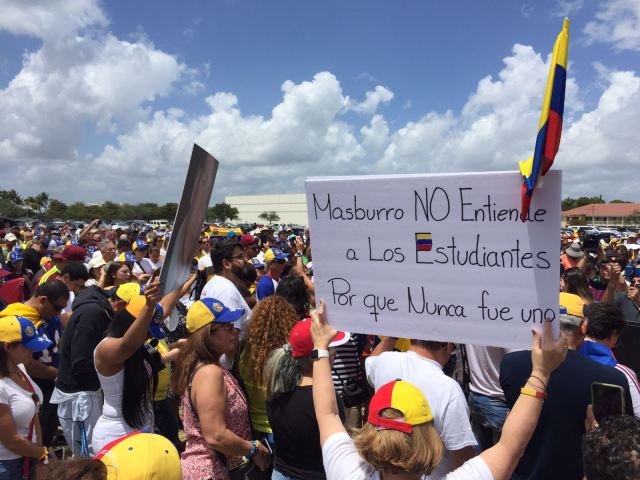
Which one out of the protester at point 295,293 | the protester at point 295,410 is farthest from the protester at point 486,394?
the protester at point 295,293

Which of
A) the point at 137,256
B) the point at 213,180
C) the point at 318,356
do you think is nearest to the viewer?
the point at 318,356

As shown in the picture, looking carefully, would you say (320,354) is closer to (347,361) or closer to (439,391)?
(439,391)

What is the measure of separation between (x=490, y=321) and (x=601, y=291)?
641 cm

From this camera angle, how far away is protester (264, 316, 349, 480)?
2.55 metres

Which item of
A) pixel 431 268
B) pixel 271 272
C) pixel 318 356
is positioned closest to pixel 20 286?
pixel 271 272

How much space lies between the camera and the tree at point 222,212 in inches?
4225

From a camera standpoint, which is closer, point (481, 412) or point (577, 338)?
point (577, 338)

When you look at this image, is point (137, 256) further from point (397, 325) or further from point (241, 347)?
point (397, 325)

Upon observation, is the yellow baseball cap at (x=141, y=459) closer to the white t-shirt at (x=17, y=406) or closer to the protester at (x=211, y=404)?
the protester at (x=211, y=404)

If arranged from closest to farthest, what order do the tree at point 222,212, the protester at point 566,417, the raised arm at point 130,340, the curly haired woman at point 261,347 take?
the protester at point 566,417 < the raised arm at point 130,340 < the curly haired woman at point 261,347 < the tree at point 222,212

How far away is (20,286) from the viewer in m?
6.60

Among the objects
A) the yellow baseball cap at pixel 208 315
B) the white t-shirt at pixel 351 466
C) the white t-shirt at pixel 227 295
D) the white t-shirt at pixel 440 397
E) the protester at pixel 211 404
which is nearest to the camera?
the white t-shirt at pixel 351 466

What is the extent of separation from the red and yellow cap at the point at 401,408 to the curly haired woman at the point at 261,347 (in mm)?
1626

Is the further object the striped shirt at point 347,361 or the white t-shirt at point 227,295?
the white t-shirt at point 227,295
